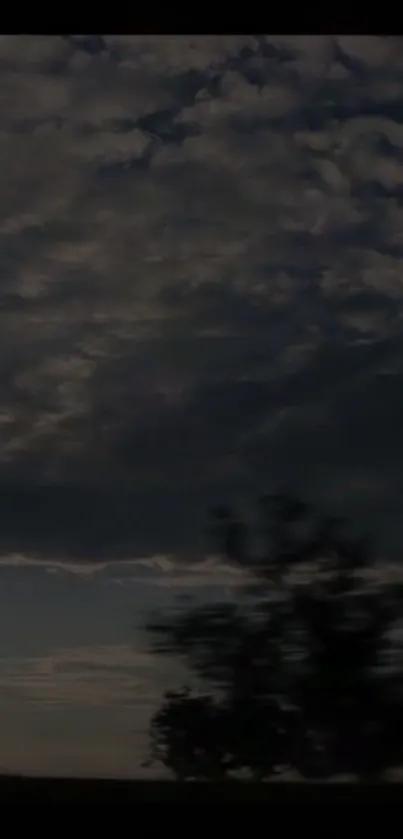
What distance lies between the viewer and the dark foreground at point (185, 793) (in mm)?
2207

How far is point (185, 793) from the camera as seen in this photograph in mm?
2246

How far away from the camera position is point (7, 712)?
2344 mm

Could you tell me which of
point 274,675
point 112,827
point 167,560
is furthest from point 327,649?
point 112,827

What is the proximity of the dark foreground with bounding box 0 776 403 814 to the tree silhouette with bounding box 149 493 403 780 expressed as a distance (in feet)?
0.14

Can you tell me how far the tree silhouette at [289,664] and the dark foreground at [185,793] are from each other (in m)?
0.04

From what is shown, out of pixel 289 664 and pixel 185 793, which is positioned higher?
pixel 289 664

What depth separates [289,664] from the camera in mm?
2326

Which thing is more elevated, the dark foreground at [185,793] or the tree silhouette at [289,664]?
the tree silhouette at [289,664]

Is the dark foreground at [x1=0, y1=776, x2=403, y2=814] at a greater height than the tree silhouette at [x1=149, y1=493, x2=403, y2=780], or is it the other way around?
the tree silhouette at [x1=149, y1=493, x2=403, y2=780]

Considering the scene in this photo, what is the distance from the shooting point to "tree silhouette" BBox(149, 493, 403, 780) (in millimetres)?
2283

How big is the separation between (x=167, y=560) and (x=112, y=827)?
0.46 meters

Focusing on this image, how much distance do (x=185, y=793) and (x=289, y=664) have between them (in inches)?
11.0

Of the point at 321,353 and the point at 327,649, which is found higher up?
the point at 321,353

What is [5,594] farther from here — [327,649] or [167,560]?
[327,649]
